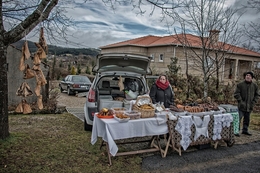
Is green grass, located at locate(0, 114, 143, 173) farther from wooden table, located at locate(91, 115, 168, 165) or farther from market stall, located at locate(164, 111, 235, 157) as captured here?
market stall, located at locate(164, 111, 235, 157)

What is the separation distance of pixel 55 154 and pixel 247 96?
5488 millimetres

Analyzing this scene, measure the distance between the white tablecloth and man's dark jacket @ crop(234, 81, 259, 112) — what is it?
3.23 m

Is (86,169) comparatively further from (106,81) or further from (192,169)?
(106,81)

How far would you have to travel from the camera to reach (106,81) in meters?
7.39

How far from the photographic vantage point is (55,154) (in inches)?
171

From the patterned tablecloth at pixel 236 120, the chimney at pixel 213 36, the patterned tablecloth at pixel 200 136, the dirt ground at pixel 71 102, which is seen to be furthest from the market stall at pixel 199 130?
the dirt ground at pixel 71 102

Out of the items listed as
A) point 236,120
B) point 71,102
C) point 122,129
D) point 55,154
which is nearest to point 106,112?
point 122,129

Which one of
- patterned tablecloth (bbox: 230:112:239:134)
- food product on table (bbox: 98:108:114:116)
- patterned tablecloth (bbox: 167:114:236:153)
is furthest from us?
patterned tablecloth (bbox: 230:112:239:134)

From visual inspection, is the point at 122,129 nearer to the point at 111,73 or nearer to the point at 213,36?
the point at 111,73

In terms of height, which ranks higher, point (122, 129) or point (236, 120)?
point (122, 129)

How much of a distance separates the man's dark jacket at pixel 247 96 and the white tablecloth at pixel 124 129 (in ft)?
10.6

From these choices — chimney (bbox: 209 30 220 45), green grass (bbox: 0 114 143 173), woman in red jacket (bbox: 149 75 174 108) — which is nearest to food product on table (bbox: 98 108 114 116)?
green grass (bbox: 0 114 143 173)

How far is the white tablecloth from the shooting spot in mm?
3986

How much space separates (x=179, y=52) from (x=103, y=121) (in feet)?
55.1
